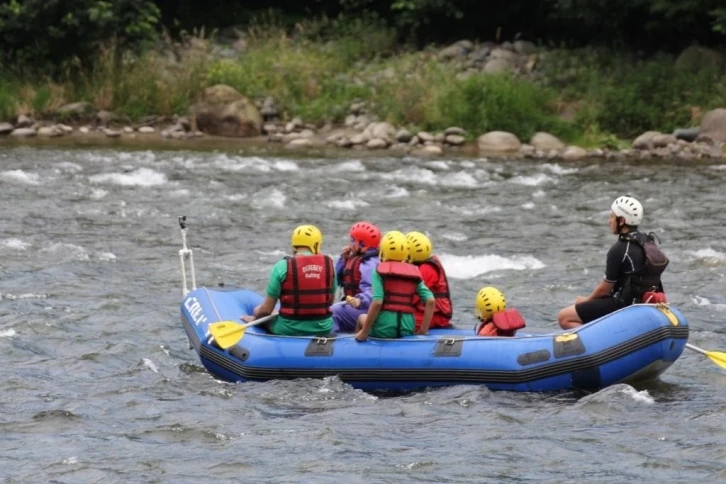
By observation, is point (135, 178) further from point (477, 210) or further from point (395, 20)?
point (395, 20)

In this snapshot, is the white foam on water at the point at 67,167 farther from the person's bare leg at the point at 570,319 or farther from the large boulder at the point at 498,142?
the person's bare leg at the point at 570,319

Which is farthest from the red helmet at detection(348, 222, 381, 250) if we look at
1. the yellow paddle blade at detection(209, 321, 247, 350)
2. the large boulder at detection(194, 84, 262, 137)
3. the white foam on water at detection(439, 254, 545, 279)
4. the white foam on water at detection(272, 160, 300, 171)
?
the large boulder at detection(194, 84, 262, 137)

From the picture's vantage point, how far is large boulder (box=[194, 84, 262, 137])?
26438 millimetres

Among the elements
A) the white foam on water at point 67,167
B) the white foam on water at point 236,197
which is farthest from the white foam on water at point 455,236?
the white foam on water at point 67,167

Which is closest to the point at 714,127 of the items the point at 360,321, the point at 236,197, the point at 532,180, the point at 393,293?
the point at 532,180

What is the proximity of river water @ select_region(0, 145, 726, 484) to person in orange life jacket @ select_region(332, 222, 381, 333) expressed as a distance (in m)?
0.88

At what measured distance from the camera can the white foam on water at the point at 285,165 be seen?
71.9ft

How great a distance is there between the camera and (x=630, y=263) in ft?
31.7

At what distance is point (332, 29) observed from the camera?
Answer: 3195cm

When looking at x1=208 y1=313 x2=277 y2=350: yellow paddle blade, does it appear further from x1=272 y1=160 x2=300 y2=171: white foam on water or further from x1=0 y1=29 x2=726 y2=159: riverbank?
x1=0 y1=29 x2=726 y2=159: riverbank

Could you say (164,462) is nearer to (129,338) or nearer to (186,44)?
(129,338)

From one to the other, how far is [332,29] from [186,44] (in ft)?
11.2

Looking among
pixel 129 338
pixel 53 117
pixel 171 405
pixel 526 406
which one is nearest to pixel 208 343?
pixel 171 405

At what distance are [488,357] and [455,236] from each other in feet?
22.8
